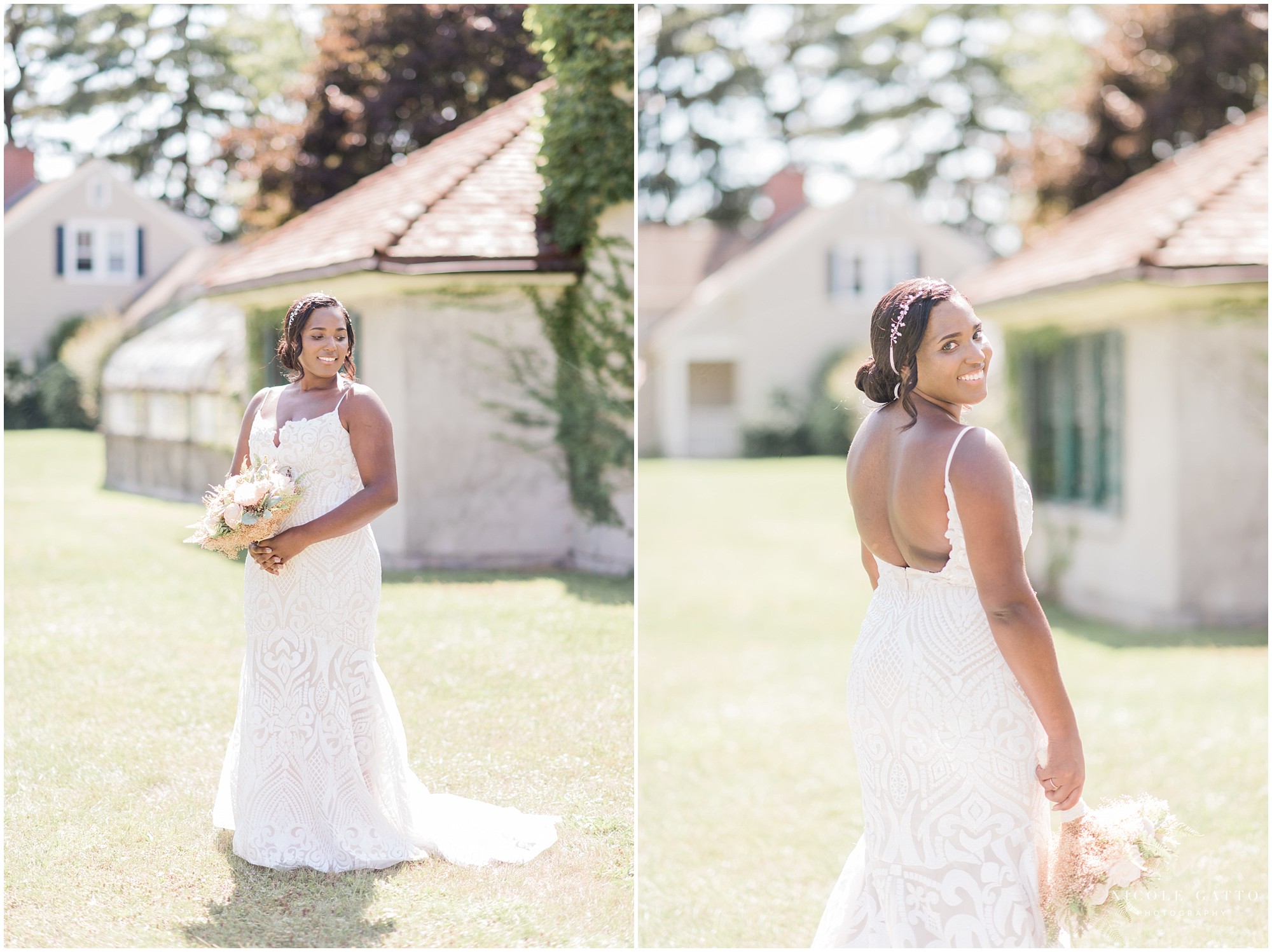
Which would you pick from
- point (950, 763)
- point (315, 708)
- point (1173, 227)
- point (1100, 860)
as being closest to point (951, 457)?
point (950, 763)

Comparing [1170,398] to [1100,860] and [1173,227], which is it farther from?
[1100,860]

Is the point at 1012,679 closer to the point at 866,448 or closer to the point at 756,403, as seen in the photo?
the point at 866,448

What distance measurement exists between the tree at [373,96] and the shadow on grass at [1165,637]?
6.83m

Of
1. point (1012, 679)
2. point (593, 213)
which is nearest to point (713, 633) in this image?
point (593, 213)

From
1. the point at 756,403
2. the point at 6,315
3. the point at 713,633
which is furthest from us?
the point at 756,403

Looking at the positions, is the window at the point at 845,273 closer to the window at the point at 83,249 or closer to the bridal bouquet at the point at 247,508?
the window at the point at 83,249

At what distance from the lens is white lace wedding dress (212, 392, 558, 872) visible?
388 cm

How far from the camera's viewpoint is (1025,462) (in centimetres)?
1242

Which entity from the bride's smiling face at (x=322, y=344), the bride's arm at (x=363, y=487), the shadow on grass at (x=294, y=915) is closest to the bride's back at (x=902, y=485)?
the bride's arm at (x=363, y=487)

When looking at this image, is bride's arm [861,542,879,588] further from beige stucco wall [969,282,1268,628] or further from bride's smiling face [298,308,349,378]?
beige stucco wall [969,282,1268,628]

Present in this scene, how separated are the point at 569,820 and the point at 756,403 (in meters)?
23.8

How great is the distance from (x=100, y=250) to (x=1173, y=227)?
7859 mm

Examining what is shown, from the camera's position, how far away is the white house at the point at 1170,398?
9484 millimetres

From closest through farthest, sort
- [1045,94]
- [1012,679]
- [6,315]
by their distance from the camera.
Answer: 1. [1012,679]
2. [6,315]
3. [1045,94]
